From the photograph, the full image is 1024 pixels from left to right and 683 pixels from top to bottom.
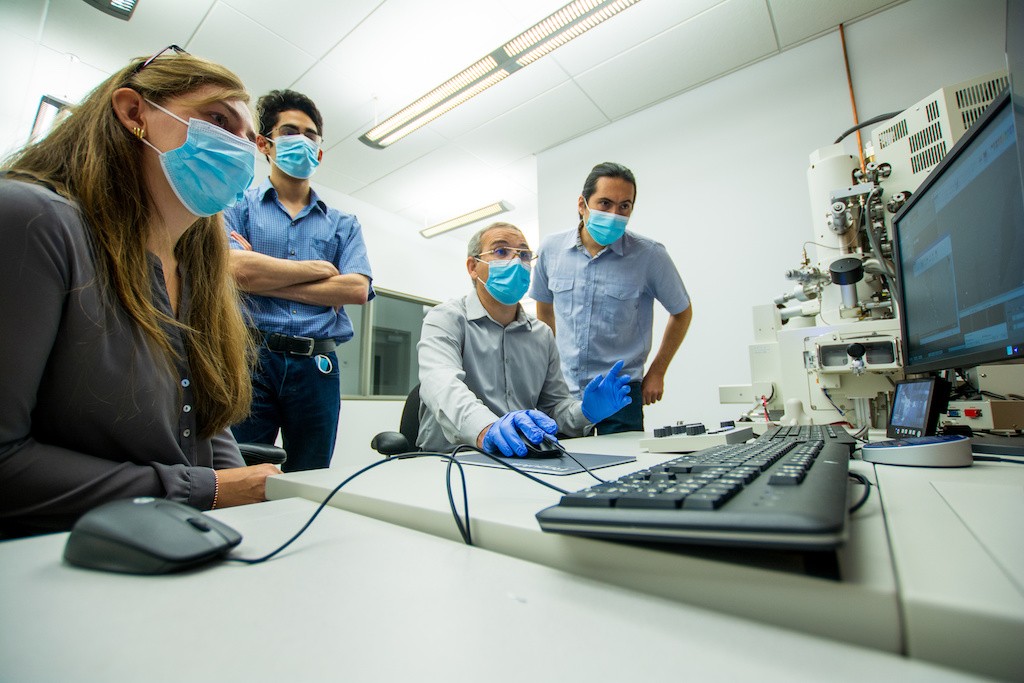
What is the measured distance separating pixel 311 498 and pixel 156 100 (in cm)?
81

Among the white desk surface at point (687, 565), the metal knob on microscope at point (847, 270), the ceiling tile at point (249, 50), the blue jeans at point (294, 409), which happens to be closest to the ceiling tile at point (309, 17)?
the ceiling tile at point (249, 50)

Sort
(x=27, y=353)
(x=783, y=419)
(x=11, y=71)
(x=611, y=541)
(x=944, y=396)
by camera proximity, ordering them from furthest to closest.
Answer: (x=11, y=71) → (x=783, y=419) → (x=944, y=396) → (x=27, y=353) → (x=611, y=541)

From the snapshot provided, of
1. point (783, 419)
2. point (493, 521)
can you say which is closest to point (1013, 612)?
point (493, 521)

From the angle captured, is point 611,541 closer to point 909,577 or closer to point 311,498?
point 909,577

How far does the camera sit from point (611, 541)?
0.32 meters

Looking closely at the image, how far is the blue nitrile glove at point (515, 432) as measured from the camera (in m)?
0.85

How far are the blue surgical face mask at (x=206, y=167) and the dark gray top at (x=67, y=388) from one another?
0.71 feet

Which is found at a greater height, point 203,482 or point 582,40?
point 582,40

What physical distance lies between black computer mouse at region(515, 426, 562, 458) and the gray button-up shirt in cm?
32

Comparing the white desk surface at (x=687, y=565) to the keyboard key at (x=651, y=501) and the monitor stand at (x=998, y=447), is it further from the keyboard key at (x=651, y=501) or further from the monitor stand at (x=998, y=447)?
the monitor stand at (x=998, y=447)

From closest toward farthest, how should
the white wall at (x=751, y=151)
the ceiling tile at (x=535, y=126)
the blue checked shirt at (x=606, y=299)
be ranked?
the blue checked shirt at (x=606, y=299) → the white wall at (x=751, y=151) → the ceiling tile at (x=535, y=126)

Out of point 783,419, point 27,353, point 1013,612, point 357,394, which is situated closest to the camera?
point 1013,612

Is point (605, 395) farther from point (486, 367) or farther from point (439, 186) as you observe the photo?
point (439, 186)

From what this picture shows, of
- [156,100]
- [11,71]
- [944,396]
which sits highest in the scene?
[11,71]
